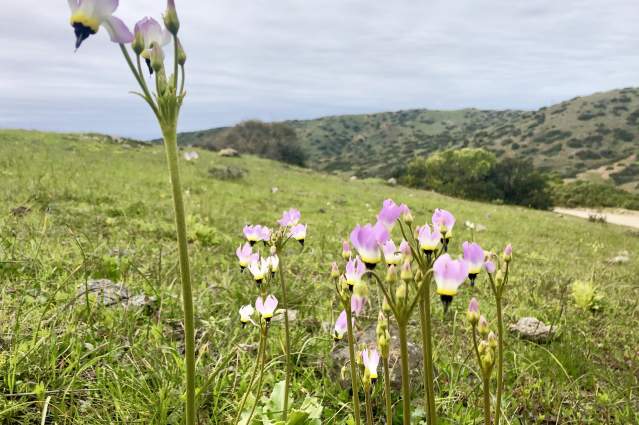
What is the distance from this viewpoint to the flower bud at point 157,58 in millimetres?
1204

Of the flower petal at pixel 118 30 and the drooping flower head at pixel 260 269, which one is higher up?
the flower petal at pixel 118 30

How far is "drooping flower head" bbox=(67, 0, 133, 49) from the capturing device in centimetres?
113

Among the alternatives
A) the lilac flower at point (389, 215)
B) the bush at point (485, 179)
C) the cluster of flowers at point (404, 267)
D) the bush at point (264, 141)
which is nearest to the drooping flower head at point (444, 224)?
the cluster of flowers at point (404, 267)

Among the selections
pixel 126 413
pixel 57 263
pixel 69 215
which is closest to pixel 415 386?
pixel 126 413

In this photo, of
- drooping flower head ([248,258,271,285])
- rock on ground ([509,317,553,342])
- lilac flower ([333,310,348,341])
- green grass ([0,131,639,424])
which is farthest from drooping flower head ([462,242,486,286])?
rock on ground ([509,317,553,342])

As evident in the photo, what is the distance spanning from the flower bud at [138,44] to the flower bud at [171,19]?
0.09 meters

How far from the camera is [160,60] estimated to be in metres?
1.22

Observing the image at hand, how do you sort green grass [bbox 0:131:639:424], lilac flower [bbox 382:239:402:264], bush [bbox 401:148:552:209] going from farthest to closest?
1. bush [bbox 401:148:552:209]
2. green grass [bbox 0:131:639:424]
3. lilac flower [bbox 382:239:402:264]

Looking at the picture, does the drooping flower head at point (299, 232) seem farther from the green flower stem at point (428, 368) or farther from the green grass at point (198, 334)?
the green flower stem at point (428, 368)

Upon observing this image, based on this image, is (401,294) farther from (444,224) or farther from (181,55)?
(181,55)

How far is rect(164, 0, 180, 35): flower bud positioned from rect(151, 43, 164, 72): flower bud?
0.06 meters

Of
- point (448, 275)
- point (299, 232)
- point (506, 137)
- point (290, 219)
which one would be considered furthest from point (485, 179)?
point (506, 137)

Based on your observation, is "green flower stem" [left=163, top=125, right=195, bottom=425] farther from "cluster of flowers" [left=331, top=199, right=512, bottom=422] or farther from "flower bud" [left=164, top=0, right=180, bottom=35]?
"cluster of flowers" [left=331, top=199, right=512, bottom=422]

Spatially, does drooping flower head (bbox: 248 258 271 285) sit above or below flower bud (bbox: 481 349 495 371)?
above
